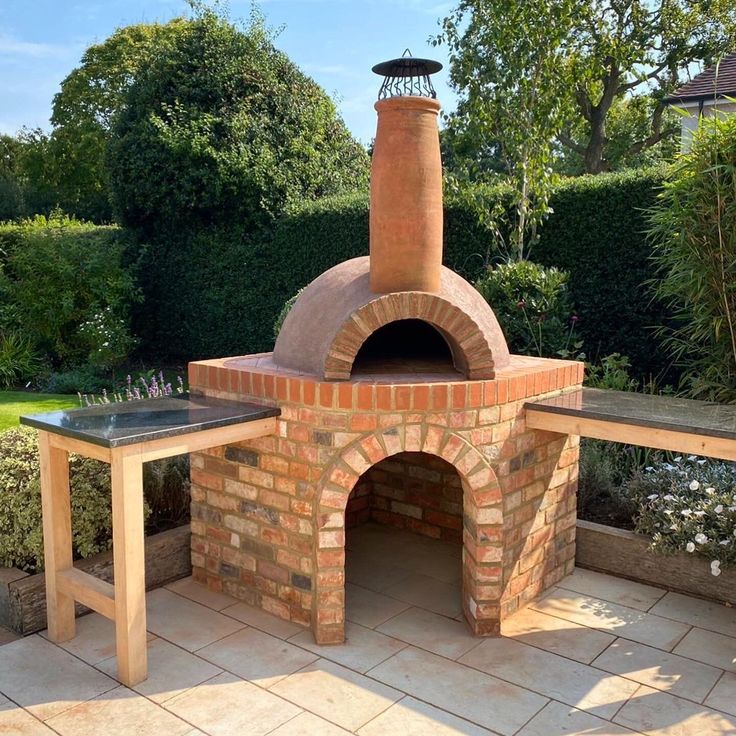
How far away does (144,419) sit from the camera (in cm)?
369

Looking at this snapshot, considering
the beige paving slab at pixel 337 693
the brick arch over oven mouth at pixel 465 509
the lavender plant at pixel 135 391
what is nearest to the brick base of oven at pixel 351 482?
the brick arch over oven mouth at pixel 465 509

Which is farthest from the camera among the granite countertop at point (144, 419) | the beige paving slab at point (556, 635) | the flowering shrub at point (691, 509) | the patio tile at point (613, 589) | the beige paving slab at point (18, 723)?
the patio tile at point (613, 589)

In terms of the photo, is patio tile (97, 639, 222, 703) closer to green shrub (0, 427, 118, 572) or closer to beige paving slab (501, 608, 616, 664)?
green shrub (0, 427, 118, 572)

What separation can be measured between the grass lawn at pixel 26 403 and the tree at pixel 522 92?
5.95m

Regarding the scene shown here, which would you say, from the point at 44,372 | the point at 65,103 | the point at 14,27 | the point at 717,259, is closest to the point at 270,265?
the point at 44,372

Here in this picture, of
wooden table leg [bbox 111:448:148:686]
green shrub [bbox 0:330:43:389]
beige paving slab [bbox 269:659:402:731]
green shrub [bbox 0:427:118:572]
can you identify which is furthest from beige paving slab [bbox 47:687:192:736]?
green shrub [bbox 0:330:43:389]

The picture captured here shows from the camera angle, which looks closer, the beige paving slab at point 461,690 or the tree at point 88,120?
the beige paving slab at point 461,690

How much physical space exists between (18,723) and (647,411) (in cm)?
356

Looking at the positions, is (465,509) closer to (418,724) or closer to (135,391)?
(418,724)

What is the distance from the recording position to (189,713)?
326 centimetres

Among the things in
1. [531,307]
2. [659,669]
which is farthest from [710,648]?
[531,307]

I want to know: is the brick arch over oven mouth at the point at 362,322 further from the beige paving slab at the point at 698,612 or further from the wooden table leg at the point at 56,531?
the beige paving slab at the point at 698,612

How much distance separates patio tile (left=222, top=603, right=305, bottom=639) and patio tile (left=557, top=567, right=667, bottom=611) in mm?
1852

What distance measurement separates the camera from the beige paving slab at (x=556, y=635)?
3.87 meters
